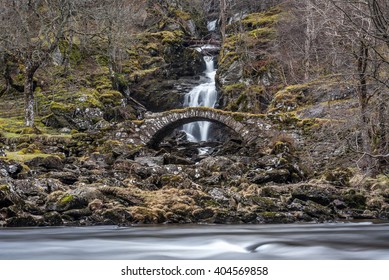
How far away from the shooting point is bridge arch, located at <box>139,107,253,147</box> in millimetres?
25781

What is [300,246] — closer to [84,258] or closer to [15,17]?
[84,258]

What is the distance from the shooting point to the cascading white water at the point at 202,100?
34750 mm

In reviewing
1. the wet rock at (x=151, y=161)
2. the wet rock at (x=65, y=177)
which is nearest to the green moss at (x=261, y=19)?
the wet rock at (x=151, y=161)

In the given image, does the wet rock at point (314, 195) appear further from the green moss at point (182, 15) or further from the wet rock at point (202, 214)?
the green moss at point (182, 15)

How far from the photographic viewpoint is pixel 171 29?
51.1 m

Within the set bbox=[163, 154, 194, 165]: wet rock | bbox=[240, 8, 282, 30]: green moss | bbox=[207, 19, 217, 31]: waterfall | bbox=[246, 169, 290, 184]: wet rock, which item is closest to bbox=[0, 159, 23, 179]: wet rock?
bbox=[163, 154, 194, 165]: wet rock

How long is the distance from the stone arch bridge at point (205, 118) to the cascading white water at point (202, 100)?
7.31 m

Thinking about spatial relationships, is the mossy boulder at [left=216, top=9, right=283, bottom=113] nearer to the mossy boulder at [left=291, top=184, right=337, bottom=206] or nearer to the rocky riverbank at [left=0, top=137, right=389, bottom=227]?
the rocky riverbank at [left=0, top=137, right=389, bottom=227]

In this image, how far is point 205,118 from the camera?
27.0 m

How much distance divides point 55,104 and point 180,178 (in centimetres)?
1495

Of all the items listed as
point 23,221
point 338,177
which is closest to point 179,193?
point 23,221

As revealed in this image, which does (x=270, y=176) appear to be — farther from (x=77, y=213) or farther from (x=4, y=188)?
(x=4, y=188)

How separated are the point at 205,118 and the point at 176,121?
1.57 meters

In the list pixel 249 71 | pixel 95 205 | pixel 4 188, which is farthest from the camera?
pixel 249 71
